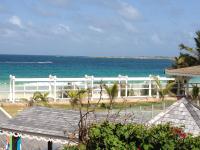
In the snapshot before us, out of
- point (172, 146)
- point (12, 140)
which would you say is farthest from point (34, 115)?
point (172, 146)

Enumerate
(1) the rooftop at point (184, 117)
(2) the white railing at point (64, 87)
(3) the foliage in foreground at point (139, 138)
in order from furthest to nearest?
(2) the white railing at point (64, 87), (1) the rooftop at point (184, 117), (3) the foliage in foreground at point (139, 138)

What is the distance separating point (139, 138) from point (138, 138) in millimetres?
23

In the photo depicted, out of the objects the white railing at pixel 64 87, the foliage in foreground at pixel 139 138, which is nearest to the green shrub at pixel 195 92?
the white railing at pixel 64 87

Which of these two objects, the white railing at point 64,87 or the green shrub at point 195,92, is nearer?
the green shrub at point 195,92

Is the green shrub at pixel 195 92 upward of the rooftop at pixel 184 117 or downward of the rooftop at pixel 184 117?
upward

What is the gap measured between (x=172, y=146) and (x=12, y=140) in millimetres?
5399

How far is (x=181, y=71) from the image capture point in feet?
85.3

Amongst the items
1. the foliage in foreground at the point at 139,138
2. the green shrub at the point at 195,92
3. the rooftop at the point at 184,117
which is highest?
the green shrub at the point at 195,92

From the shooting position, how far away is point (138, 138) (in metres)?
9.17

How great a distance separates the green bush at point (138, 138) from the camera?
8.79m

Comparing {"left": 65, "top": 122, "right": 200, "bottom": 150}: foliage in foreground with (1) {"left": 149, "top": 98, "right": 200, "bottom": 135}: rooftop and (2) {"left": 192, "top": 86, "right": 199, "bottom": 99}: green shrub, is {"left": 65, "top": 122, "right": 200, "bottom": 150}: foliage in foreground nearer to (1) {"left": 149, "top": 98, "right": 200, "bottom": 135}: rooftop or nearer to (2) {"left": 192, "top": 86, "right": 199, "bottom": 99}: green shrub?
(1) {"left": 149, "top": 98, "right": 200, "bottom": 135}: rooftop

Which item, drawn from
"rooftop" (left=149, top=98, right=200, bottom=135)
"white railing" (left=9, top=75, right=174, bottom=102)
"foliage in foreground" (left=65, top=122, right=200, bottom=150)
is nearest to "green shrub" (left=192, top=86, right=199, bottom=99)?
"white railing" (left=9, top=75, right=174, bottom=102)

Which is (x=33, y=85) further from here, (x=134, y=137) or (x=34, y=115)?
(x=134, y=137)

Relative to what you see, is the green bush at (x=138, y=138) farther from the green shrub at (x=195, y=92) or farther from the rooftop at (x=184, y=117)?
the green shrub at (x=195, y=92)
